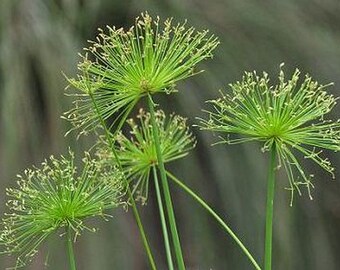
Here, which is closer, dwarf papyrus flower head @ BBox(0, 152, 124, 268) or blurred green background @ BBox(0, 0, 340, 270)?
dwarf papyrus flower head @ BBox(0, 152, 124, 268)

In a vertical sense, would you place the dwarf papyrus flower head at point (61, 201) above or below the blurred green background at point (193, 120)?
below

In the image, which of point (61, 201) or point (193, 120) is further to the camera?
point (193, 120)

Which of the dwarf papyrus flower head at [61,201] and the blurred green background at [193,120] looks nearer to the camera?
the dwarf papyrus flower head at [61,201]

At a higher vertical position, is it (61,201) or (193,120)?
(193,120)

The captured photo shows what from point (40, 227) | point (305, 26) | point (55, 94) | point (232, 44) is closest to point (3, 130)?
point (55, 94)

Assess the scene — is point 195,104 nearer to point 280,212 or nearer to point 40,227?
point 280,212

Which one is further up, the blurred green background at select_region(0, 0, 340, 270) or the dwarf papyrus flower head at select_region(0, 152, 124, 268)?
the blurred green background at select_region(0, 0, 340, 270)

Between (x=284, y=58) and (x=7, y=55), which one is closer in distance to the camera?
(x=7, y=55)

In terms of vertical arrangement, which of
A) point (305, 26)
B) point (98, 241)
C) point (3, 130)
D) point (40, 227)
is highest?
point (305, 26)
